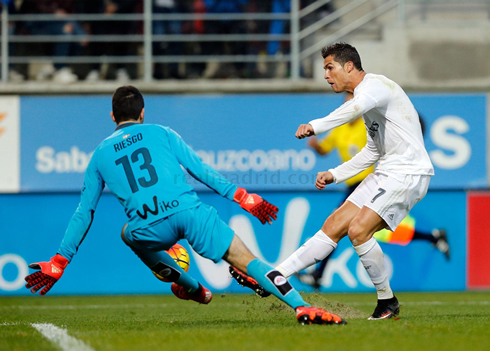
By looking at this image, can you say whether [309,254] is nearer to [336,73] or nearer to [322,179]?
[322,179]

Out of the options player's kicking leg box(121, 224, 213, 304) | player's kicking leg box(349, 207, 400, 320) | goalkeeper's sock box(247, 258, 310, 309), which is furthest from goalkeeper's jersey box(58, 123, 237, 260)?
player's kicking leg box(349, 207, 400, 320)

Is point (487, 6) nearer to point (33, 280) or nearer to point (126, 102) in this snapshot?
point (126, 102)

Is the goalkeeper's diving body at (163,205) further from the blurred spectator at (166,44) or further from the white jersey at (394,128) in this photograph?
the blurred spectator at (166,44)

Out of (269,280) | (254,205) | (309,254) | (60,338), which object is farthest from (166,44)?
(60,338)

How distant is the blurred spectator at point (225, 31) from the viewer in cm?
1370

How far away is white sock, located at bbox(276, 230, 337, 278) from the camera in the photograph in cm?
624

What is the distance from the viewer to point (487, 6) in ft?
45.5

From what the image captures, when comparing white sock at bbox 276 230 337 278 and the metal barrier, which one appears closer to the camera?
white sock at bbox 276 230 337 278

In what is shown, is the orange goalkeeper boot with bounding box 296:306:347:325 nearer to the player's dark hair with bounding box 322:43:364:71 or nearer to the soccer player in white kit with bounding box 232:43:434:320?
the soccer player in white kit with bounding box 232:43:434:320

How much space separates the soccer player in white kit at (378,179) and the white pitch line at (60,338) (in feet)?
5.95

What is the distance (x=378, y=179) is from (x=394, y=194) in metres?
0.28

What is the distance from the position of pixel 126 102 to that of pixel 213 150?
6844 millimetres

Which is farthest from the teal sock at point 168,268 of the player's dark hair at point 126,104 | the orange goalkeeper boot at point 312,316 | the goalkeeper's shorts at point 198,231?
the orange goalkeeper boot at point 312,316

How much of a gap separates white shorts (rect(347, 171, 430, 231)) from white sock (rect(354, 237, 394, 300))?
0.23 m
